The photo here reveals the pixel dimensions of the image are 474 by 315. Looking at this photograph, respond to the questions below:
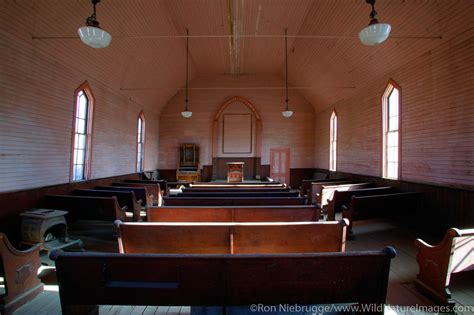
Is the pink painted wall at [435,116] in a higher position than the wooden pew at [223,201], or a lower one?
higher

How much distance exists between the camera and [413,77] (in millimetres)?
5402

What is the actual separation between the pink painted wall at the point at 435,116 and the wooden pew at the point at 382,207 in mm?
545

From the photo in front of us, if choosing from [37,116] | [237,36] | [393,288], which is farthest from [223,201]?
[237,36]

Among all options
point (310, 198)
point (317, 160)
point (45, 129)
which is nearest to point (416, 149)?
point (310, 198)

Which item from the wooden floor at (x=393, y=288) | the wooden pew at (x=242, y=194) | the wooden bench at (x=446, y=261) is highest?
the wooden pew at (x=242, y=194)

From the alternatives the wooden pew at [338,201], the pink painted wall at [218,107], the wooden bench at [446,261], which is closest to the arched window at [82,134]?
the wooden pew at [338,201]

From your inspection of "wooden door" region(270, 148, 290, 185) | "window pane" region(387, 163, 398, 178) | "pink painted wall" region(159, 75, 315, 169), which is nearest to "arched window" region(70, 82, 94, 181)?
"pink painted wall" region(159, 75, 315, 169)

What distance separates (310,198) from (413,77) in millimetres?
3533

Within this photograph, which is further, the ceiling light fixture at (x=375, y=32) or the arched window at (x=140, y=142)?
the arched window at (x=140, y=142)

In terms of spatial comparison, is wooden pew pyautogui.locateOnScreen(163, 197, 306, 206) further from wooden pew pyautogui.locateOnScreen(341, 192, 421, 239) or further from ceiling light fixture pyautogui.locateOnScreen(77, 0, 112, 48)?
ceiling light fixture pyautogui.locateOnScreen(77, 0, 112, 48)

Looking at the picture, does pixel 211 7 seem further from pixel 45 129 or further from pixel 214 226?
pixel 214 226

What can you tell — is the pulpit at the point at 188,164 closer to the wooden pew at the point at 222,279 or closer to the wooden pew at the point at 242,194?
the wooden pew at the point at 242,194

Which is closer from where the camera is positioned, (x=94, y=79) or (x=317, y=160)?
(x=94, y=79)

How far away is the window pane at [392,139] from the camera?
6189 mm
